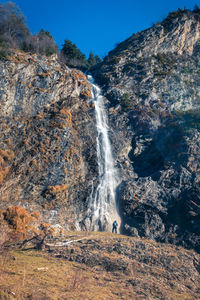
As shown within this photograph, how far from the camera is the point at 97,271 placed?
43.9 ft

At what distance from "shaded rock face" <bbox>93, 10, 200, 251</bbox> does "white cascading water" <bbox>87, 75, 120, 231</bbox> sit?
3.35 feet

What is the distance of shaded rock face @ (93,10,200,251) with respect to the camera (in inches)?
974

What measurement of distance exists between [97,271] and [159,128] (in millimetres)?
25398

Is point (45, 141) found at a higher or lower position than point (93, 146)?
lower

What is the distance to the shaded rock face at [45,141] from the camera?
914 inches

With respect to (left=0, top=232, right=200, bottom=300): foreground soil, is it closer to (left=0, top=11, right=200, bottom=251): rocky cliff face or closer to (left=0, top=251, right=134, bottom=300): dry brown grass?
(left=0, top=251, right=134, bottom=300): dry brown grass

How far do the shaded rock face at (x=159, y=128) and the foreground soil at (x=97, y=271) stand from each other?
19.1ft

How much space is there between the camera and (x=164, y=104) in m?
38.6

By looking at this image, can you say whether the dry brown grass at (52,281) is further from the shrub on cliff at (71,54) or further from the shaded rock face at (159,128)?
the shrub on cliff at (71,54)

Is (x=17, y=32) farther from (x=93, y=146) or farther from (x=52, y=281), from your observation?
(x=52, y=281)

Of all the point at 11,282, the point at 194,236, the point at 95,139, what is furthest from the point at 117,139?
the point at 11,282

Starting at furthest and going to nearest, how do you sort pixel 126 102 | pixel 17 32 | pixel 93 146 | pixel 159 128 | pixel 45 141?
1. pixel 17 32
2. pixel 126 102
3. pixel 159 128
4. pixel 93 146
5. pixel 45 141

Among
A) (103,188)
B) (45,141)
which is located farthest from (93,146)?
(45,141)

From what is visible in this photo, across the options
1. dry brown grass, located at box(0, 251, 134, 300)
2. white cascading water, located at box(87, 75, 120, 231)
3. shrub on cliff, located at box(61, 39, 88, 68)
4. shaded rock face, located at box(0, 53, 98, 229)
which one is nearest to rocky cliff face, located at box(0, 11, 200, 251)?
shaded rock face, located at box(0, 53, 98, 229)
